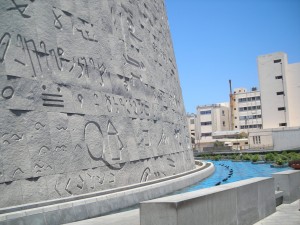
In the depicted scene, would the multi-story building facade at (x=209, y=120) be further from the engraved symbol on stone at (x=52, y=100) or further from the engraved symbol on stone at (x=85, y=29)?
the engraved symbol on stone at (x=52, y=100)

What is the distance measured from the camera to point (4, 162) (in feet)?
21.0

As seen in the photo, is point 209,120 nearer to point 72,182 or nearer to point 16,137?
point 72,182

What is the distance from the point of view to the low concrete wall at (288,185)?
8.05 metres

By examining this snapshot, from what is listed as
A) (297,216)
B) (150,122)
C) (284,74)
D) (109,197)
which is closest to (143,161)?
(150,122)

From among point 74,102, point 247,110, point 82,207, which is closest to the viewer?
Result: point 82,207

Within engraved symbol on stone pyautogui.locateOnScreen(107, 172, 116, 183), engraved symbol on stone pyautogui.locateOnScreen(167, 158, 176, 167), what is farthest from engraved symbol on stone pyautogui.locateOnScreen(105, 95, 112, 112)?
engraved symbol on stone pyautogui.locateOnScreen(167, 158, 176, 167)

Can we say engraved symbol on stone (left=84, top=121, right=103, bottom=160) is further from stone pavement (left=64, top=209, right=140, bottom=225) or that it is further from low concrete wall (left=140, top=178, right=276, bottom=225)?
low concrete wall (left=140, top=178, right=276, bottom=225)

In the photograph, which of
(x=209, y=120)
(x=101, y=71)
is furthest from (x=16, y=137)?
(x=209, y=120)

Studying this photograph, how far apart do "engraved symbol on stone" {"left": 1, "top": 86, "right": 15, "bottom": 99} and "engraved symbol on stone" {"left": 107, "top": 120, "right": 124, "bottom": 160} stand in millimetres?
2946

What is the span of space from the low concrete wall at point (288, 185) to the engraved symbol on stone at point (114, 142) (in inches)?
156

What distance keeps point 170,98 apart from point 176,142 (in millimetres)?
2019

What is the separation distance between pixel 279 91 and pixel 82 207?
133 ft

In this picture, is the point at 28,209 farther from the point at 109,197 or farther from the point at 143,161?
the point at 143,161

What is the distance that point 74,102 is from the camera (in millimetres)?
8148
